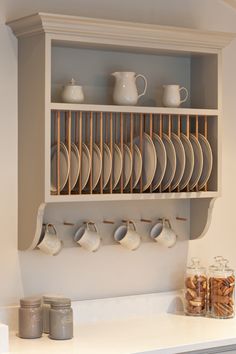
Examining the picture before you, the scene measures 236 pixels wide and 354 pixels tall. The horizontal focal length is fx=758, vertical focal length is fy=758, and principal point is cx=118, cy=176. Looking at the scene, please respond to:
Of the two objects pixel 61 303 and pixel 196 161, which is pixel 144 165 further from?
pixel 61 303

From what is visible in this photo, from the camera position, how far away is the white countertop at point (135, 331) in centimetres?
274

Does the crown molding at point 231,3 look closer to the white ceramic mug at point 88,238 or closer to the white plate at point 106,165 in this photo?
the white plate at point 106,165

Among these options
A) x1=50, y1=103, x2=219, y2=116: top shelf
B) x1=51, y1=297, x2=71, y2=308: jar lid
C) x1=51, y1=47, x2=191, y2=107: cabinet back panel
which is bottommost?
x1=51, y1=297, x2=71, y2=308: jar lid

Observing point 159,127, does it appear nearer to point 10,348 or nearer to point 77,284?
point 77,284

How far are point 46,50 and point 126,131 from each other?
0.57m

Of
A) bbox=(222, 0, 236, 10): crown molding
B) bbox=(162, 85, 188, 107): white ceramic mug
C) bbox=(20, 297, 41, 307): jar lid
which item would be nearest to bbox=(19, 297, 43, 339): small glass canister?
bbox=(20, 297, 41, 307): jar lid

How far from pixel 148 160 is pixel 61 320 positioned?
28.5 inches

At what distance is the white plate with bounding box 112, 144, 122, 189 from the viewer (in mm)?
2975

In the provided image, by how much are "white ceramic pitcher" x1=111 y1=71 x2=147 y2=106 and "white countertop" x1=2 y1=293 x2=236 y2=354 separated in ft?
2.73

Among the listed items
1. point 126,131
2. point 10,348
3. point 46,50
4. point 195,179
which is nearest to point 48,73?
point 46,50

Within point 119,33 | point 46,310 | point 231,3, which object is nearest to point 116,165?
point 119,33

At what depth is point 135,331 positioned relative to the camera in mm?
2994

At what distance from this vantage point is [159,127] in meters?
3.17

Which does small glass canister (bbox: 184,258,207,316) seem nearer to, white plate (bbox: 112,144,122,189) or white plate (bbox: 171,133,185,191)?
white plate (bbox: 171,133,185,191)
